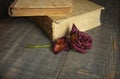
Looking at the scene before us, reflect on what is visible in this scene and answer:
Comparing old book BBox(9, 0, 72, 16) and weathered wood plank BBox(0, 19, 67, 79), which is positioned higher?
old book BBox(9, 0, 72, 16)

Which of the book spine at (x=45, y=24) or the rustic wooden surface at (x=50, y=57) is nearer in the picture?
the rustic wooden surface at (x=50, y=57)

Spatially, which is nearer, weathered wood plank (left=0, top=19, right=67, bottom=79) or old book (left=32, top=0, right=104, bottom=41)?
weathered wood plank (left=0, top=19, right=67, bottom=79)

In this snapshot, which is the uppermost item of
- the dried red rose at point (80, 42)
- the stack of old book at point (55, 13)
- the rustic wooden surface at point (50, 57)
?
the stack of old book at point (55, 13)

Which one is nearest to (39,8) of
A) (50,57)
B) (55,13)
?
(55,13)

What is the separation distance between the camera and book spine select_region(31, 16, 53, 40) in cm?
62

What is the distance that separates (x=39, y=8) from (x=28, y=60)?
17 cm

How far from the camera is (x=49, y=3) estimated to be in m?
0.63

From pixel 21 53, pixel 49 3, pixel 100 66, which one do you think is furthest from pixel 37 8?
pixel 100 66

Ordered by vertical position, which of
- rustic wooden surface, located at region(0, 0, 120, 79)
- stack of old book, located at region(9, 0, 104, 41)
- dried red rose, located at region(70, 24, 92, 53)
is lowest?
rustic wooden surface, located at region(0, 0, 120, 79)

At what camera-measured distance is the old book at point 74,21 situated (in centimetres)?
60

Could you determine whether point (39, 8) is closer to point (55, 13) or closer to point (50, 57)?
point (55, 13)

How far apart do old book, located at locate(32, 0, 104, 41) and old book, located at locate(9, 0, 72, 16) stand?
20 millimetres

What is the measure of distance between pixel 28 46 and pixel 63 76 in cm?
17

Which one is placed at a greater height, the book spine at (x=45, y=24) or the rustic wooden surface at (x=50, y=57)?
the book spine at (x=45, y=24)
